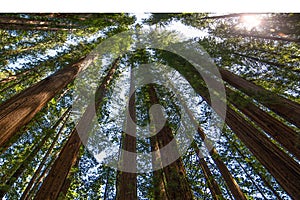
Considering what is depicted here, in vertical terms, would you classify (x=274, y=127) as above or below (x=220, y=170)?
below

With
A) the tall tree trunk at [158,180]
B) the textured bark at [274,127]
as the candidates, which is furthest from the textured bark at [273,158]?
the tall tree trunk at [158,180]

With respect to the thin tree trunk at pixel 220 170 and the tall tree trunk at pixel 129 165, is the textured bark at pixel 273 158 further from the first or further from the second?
the tall tree trunk at pixel 129 165

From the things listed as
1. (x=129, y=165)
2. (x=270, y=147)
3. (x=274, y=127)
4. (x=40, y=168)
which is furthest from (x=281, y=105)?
(x=40, y=168)

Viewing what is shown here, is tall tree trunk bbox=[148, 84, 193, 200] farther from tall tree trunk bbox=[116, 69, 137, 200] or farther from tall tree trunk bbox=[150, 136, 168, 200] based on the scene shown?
tall tree trunk bbox=[116, 69, 137, 200]

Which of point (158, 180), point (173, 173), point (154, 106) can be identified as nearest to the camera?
point (173, 173)

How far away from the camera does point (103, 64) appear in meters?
9.15

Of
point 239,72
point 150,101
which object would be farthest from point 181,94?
point 239,72

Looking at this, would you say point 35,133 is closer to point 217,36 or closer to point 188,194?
point 188,194

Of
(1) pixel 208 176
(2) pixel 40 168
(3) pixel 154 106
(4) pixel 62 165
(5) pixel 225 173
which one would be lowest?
(4) pixel 62 165

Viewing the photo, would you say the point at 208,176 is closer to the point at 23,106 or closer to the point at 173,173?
the point at 173,173

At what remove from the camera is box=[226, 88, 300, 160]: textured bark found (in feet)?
12.8

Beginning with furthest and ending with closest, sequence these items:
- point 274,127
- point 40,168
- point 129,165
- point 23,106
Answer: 1. point 40,168
2. point 129,165
3. point 274,127
4. point 23,106

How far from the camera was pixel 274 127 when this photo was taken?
4.39 meters

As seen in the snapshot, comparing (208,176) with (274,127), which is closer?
(274,127)
